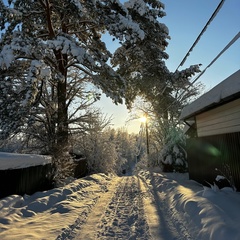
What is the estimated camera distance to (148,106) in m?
29.5

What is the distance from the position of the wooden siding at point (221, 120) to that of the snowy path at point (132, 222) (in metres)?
3.46

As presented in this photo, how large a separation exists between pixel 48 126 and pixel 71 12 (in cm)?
553

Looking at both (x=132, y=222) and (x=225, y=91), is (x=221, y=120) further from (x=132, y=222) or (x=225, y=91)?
(x=132, y=222)

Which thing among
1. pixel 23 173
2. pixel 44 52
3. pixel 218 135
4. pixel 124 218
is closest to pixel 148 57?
pixel 44 52

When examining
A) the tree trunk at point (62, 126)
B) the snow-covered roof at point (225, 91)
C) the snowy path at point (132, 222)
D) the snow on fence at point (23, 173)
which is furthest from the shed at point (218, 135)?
the snow on fence at point (23, 173)

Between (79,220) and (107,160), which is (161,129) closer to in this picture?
(107,160)

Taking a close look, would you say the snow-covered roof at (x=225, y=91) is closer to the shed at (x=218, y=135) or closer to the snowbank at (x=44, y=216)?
the shed at (x=218, y=135)

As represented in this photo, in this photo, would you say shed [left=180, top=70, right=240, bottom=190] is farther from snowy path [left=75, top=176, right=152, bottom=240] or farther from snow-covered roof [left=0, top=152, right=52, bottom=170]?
snow-covered roof [left=0, top=152, right=52, bottom=170]

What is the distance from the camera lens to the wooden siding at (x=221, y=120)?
806 cm

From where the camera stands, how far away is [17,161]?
25.6ft

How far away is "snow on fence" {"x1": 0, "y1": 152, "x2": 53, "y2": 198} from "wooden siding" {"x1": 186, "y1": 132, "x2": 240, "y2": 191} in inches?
244

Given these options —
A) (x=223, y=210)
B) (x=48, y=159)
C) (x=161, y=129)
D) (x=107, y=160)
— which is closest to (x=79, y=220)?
(x=223, y=210)

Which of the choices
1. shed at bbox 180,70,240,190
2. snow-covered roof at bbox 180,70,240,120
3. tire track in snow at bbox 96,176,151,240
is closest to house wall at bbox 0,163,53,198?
tire track in snow at bbox 96,176,151,240

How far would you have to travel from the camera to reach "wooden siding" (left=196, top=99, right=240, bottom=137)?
8.06 m
